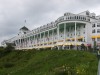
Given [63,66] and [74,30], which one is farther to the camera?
[74,30]

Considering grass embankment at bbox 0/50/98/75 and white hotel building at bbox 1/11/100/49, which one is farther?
white hotel building at bbox 1/11/100/49

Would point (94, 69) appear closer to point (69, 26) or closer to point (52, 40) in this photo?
point (69, 26)

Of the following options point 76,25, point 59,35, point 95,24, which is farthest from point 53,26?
point 95,24

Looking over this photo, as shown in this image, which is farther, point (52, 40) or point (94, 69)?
point (52, 40)

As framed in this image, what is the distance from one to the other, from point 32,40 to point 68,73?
7028 centimetres

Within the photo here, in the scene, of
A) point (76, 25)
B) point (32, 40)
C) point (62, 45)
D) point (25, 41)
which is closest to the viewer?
point (62, 45)

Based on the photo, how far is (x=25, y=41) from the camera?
309 feet

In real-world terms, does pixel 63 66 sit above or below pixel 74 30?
below

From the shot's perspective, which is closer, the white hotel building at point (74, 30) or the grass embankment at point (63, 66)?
the grass embankment at point (63, 66)

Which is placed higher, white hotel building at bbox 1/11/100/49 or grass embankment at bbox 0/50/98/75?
white hotel building at bbox 1/11/100/49

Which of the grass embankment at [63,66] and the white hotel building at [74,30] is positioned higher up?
the white hotel building at [74,30]

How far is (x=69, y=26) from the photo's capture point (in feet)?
214

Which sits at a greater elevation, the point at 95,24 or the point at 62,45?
the point at 95,24

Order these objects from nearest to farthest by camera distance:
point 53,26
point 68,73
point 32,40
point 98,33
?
point 68,73 < point 98,33 < point 53,26 < point 32,40
